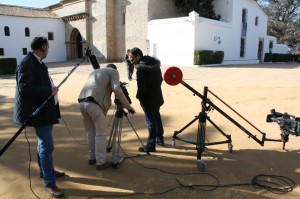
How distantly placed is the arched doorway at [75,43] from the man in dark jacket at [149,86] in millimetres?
33269

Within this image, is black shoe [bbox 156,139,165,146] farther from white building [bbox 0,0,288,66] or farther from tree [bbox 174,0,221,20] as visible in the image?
tree [bbox 174,0,221,20]

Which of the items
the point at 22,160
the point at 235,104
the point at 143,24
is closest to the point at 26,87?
the point at 22,160

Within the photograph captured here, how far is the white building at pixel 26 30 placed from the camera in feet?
104

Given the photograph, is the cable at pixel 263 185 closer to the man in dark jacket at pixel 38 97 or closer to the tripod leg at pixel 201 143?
the tripod leg at pixel 201 143

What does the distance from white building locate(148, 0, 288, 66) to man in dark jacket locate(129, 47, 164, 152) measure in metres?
19.5

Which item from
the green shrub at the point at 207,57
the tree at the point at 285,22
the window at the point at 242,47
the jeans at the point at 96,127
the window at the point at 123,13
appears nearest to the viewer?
the jeans at the point at 96,127

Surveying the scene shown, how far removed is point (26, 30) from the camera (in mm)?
33188

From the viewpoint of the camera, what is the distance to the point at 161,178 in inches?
153

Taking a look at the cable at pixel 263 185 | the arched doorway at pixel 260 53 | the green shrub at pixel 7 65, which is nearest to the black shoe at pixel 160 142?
the cable at pixel 263 185

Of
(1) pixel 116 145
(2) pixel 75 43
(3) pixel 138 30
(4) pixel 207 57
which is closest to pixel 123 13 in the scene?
(3) pixel 138 30

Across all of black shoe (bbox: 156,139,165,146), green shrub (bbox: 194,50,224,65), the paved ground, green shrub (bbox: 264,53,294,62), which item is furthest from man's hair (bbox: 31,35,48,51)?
green shrub (bbox: 264,53,294,62)

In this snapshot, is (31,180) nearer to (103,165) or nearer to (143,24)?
(103,165)

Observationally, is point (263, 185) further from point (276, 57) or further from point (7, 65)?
point (276, 57)

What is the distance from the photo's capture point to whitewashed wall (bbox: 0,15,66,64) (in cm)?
3181
